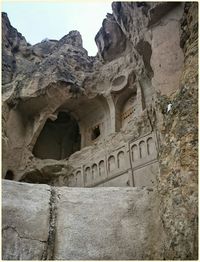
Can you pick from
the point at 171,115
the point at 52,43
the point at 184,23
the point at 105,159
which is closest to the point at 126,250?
the point at 171,115

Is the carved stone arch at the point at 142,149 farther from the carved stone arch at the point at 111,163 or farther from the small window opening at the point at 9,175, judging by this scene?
the small window opening at the point at 9,175

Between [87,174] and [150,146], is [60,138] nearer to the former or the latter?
[87,174]

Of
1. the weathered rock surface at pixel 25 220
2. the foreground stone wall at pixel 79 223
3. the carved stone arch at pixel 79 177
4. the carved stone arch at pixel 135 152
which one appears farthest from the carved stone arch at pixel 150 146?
the weathered rock surface at pixel 25 220

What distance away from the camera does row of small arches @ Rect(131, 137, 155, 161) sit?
11.6 m

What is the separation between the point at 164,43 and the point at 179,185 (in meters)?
6.14

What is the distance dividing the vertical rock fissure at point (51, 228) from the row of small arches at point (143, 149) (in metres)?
6.22

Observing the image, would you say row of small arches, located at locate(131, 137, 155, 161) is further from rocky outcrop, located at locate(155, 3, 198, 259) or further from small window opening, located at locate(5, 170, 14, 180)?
small window opening, located at locate(5, 170, 14, 180)

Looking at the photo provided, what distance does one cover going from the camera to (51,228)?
205 inches

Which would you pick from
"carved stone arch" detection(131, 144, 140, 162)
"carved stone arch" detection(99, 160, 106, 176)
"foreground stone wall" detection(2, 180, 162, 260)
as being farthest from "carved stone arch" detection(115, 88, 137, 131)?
"foreground stone wall" detection(2, 180, 162, 260)

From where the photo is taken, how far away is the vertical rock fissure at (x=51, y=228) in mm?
4844

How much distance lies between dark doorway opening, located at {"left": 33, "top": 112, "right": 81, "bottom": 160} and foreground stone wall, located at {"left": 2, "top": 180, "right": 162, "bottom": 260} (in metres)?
11.8

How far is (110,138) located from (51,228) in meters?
8.54

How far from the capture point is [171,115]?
582 centimetres

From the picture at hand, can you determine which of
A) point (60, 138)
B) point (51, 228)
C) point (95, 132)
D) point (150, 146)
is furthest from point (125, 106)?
point (51, 228)
